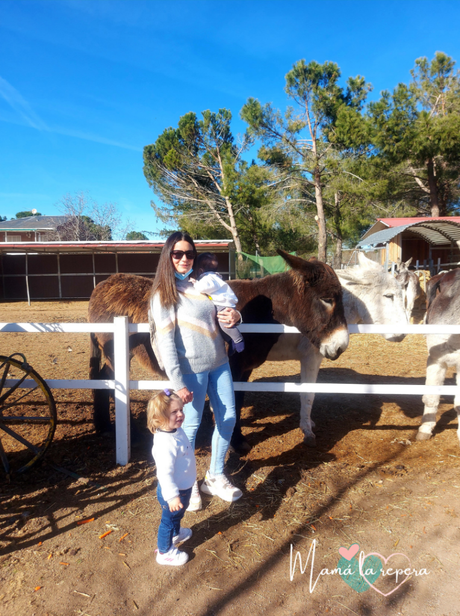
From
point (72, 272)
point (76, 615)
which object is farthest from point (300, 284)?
point (72, 272)

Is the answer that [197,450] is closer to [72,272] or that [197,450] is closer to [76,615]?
[76,615]

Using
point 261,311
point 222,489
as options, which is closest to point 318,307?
point 261,311

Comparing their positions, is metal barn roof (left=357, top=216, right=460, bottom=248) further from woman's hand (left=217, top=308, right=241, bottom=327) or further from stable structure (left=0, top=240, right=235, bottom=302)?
woman's hand (left=217, top=308, right=241, bottom=327)

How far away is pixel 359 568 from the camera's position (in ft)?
6.69

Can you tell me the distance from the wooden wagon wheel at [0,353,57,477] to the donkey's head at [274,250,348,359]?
7.28ft

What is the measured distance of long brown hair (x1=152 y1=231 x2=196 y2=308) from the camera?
2201mm

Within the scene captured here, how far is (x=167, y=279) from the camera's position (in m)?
2.23

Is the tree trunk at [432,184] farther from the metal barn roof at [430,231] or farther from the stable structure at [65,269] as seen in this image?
the stable structure at [65,269]

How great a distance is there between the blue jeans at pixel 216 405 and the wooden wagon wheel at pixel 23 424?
4.30 feet

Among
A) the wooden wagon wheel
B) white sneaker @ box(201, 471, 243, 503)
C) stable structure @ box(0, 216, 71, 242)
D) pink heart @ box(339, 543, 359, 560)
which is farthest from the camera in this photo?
stable structure @ box(0, 216, 71, 242)

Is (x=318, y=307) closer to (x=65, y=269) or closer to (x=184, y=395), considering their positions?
(x=184, y=395)

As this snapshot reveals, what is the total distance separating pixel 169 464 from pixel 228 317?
0.93 meters

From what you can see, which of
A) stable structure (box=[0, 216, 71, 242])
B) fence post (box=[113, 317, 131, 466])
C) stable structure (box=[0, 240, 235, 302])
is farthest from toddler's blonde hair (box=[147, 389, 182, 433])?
stable structure (box=[0, 216, 71, 242])

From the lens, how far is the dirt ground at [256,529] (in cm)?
183
